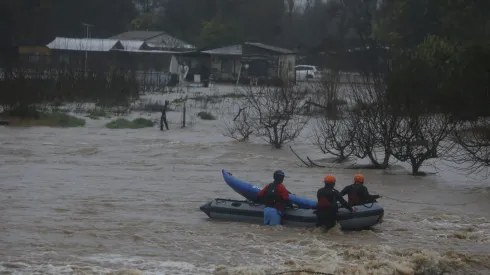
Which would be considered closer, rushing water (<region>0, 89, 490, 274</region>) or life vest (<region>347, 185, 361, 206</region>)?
rushing water (<region>0, 89, 490, 274</region>)

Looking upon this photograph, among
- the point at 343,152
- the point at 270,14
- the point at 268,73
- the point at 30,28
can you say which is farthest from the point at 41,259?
the point at 270,14

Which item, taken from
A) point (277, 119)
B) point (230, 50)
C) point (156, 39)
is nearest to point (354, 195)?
point (277, 119)

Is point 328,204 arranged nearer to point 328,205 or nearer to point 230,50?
point 328,205

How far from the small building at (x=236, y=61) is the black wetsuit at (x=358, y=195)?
5607 centimetres

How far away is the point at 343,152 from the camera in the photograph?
26719 mm

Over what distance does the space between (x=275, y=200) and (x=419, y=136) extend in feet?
28.5

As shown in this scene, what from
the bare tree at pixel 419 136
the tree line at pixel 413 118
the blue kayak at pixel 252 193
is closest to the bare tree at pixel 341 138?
the tree line at pixel 413 118

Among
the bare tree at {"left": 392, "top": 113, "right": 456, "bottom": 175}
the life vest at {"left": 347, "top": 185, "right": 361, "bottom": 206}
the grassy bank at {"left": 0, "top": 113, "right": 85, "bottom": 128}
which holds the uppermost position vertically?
the bare tree at {"left": 392, "top": 113, "right": 456, "bottom": 175}

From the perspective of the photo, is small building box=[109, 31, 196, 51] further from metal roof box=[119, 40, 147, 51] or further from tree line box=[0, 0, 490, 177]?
tree line box=[0, 0, 490, 177]

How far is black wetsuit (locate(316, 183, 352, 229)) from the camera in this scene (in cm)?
1580

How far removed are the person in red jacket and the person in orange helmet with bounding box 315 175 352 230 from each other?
2.57ft

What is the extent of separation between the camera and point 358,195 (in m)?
16.4

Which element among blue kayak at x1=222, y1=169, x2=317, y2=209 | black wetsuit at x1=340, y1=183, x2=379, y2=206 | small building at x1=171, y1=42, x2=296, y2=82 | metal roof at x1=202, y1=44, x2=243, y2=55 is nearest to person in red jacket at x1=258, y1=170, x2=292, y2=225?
blue kayak at x1=222, y1=169, x2=317, y2=209

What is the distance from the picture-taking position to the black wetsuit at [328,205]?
1580 centimetres
